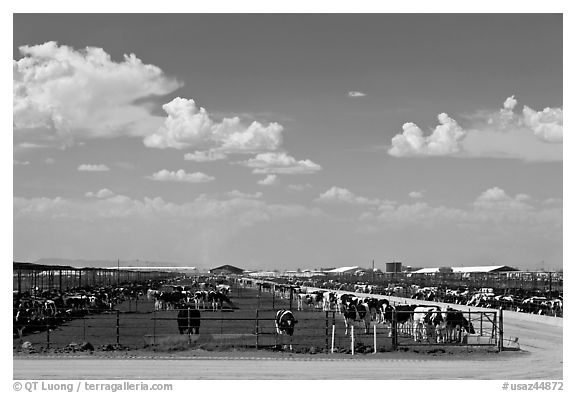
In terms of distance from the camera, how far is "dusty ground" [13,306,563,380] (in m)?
19.0

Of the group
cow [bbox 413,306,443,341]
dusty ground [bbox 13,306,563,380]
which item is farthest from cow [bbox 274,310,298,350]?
cow [bbox 413,306,443,341]

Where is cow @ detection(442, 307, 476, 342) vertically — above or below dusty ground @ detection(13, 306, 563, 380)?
above

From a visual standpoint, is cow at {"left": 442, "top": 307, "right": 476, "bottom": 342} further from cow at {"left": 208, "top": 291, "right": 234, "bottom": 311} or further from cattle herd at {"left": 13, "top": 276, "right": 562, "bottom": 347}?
cow at {"left": 208, "top": 291, "right": 234, "bottom": 311}

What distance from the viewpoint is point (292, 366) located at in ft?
67.7

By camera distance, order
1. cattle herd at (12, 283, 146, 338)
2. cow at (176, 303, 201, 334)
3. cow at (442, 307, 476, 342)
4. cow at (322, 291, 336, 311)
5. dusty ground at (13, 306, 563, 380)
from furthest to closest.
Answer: cow at (322, 291, 336, 311) < cattle herd at (12, 283, 146, 338) < cow at (176, 303, 201, 334) < cow at (442, 307, 476, 342) < dusty ground at (13, 306, 563, 380)

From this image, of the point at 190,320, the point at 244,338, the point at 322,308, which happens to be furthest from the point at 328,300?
the point at 244,338

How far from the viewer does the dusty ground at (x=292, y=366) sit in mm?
19047

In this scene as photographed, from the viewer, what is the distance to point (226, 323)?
3575cm

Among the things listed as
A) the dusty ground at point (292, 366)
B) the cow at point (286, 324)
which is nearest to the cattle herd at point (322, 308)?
the cow at point (286, 324)

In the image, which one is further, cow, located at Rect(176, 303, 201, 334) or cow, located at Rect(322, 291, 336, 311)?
cow, located at Rect(322, 291, 336, 311)

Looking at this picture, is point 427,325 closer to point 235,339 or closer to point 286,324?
point 286,324

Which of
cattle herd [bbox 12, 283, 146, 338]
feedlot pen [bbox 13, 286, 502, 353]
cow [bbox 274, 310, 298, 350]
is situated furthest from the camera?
cattle herd [bbox 12, 283, 146, 338]
